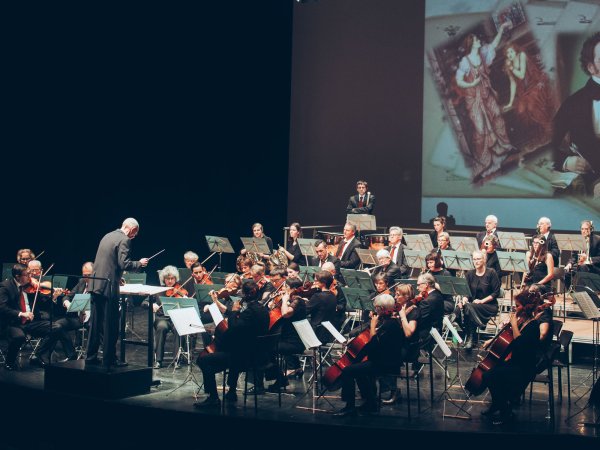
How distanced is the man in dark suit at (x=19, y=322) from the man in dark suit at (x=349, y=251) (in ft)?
12.4

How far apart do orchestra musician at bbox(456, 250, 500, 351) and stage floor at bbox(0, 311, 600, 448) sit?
116 cm

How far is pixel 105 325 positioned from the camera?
7945 mm

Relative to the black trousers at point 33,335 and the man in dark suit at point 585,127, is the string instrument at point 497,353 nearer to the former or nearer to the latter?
the black trousers at point 33,335

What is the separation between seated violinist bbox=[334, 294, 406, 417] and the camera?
7203mm

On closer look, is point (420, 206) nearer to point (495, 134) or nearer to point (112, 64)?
point (495, 134)

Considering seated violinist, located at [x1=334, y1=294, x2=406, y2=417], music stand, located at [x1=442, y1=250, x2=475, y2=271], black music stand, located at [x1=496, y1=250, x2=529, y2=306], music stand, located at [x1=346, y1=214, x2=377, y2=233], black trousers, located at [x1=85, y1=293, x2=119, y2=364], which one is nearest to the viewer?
seated violinist, located at [x1=334, y1=294, x2=406, y2=417]

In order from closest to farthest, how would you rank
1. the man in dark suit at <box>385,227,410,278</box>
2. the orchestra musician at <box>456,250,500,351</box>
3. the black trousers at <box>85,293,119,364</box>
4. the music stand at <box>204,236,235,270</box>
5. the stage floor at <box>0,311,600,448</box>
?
the stage floor at <box>0,311,600,448</box>, the black trousers at <box>85,293,119,364</box>, the orchestra musician at <box>456,250,500,351</box>, the man in dark suit at <box>385,227,410,278</box>, the music stand at <box>204,236,235,270</box>

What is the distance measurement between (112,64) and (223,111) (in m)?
2.38

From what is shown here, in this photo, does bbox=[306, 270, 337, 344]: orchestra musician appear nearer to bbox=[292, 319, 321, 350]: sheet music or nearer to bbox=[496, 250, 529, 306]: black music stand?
bbox=[292, 319, 321, 350]: sheet music

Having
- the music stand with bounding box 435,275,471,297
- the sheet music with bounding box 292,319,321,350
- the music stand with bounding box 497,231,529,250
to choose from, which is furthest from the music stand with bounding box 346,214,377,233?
the sheet music with bounding box 292,319,321,350

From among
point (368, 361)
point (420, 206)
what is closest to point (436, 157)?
point (420, 206)

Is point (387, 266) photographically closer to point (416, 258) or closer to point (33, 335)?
point (416, 258)

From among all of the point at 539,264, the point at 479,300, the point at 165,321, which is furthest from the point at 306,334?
the point at 539,264

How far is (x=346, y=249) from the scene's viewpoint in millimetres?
11219
